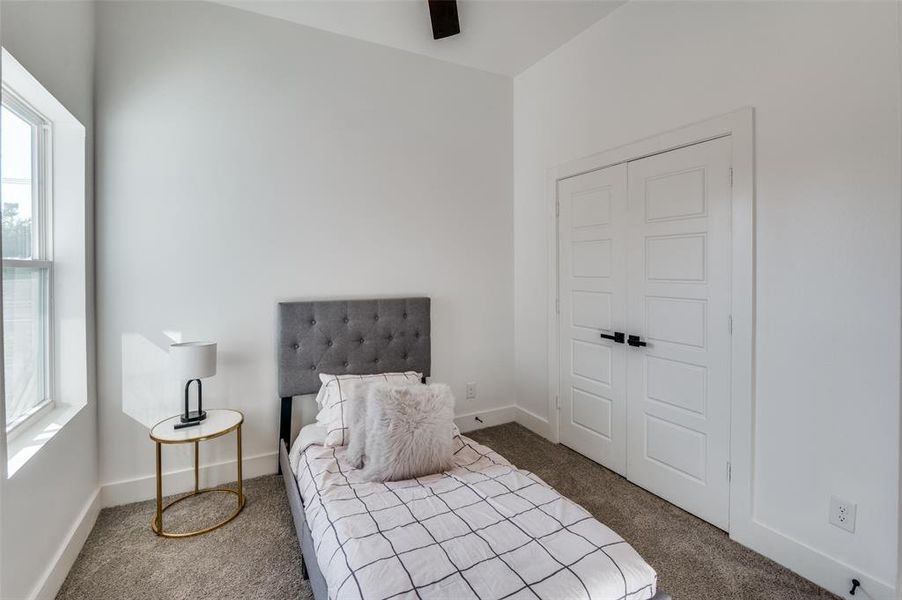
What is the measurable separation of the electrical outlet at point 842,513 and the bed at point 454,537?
0.98 meters

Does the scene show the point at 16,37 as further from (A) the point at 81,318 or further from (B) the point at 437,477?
(B) the point at 437,477

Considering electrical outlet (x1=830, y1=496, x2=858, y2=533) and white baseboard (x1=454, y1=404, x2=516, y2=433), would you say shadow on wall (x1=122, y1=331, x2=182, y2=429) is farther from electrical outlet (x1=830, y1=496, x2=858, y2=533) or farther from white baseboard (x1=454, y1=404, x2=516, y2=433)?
electrical outlet (x1=830, y1=496, x2=858, y2=533)

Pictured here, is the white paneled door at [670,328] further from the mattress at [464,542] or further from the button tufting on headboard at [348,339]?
the button tufting on headboard at [348,339]

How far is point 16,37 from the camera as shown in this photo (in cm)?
142

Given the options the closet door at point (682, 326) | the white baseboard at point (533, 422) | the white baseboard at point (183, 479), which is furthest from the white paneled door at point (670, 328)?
the white baseboard at point (183, 479)

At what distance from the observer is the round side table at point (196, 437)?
81.1 inches

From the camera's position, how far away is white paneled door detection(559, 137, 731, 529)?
2.12 metres

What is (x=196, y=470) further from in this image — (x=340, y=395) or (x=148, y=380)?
(x=340, y=395)

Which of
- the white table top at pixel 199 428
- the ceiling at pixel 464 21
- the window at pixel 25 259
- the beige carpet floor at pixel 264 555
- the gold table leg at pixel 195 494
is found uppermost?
the ceiling at pixel 464 21

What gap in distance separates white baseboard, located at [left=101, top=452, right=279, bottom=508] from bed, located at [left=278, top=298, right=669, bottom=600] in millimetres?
461

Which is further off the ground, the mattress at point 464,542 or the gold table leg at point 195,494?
the mattress at point 464,542

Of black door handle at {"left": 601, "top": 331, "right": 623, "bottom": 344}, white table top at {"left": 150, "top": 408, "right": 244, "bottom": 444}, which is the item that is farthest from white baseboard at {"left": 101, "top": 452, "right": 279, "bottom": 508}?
black door handle at {"left": 601, "top": 331, "right": 623, "bottom": 344}

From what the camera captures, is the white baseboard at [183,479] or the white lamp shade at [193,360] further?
the white baseboard at [183,479]

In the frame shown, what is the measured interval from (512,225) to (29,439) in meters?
3.19
